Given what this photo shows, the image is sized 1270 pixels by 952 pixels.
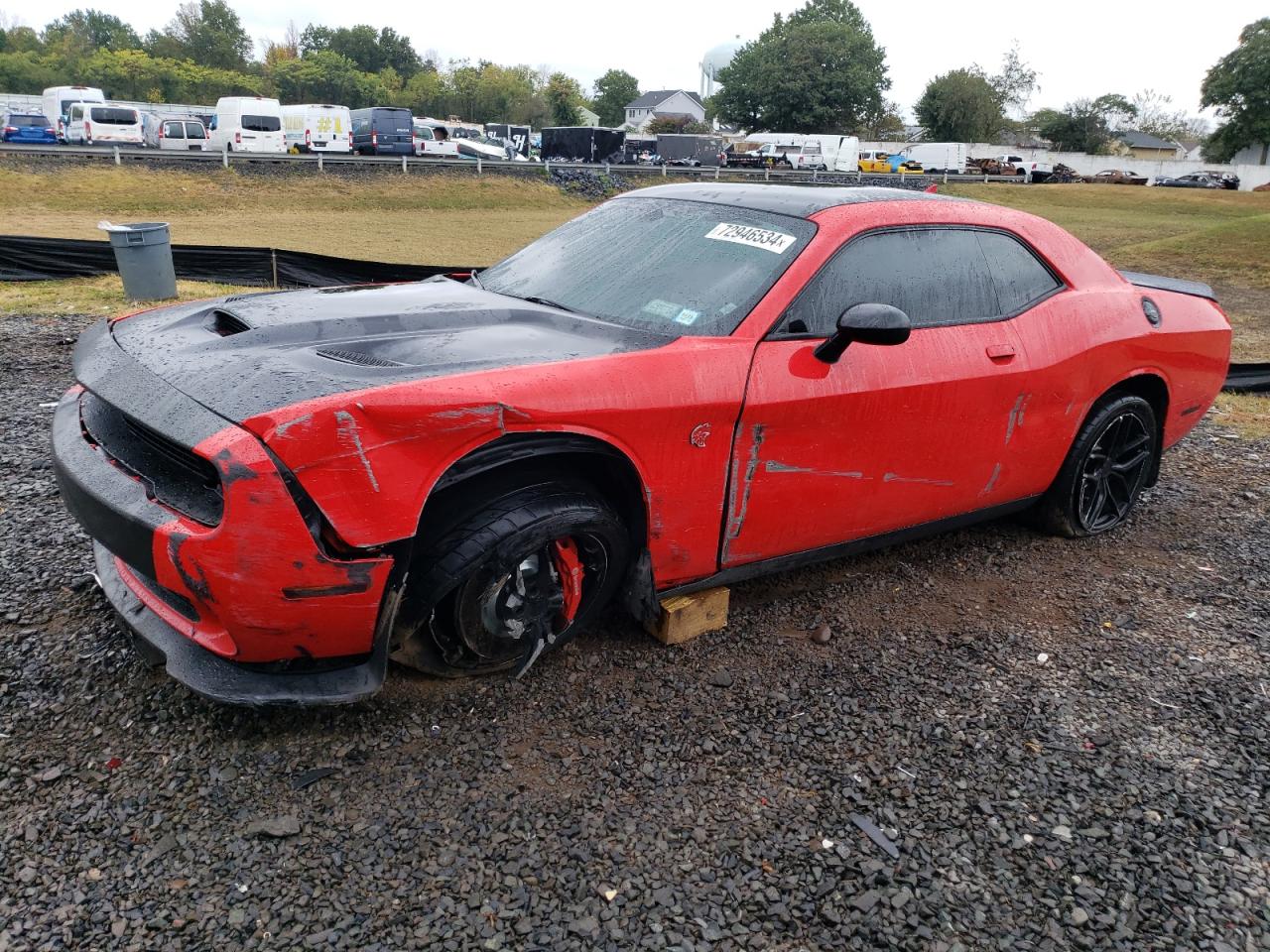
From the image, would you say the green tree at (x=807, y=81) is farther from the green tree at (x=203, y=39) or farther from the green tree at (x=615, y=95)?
the green tree at (x=203, y=39)

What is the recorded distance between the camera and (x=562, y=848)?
2291mm

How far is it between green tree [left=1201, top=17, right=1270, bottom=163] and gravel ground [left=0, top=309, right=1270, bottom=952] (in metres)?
80.4

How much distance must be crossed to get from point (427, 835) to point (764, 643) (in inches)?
57.2

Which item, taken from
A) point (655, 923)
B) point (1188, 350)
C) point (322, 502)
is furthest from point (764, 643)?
point (1188, 350)

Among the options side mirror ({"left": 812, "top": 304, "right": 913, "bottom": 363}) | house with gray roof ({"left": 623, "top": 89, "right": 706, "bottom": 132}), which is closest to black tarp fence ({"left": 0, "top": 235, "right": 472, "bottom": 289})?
side mirror ({"left": 812, "top": 304, "right": 913, "bottom": 363})

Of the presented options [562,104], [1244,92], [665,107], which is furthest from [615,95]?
[1244,92]

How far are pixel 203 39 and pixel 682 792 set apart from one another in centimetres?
9991

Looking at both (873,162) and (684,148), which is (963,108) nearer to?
(873,162)

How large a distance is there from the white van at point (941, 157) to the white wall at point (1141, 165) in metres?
4.07

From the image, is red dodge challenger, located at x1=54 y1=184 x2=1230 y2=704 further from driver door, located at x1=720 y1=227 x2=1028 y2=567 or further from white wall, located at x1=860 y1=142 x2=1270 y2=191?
white wall, located at x1=860 y1=142 x2=1270 y2=191

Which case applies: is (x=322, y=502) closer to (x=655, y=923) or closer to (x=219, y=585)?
(x=219, y=585)

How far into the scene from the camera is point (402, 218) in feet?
83.9

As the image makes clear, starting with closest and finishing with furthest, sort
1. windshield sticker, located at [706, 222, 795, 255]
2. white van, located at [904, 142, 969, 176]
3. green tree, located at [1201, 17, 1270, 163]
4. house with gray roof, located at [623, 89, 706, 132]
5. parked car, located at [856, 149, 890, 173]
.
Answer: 1. windshield sticker, located at [706, 222, 795, 255]
2. parked car, located at [856, 149, 890, 173]
3. white van, located at [904, 142, 969, 176]
4. green tree, located at [1201, 17, 1270, 163]
5. house with gray roof, located at [623, 89, 706, 132]

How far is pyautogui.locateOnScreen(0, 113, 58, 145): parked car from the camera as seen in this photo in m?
33.0
